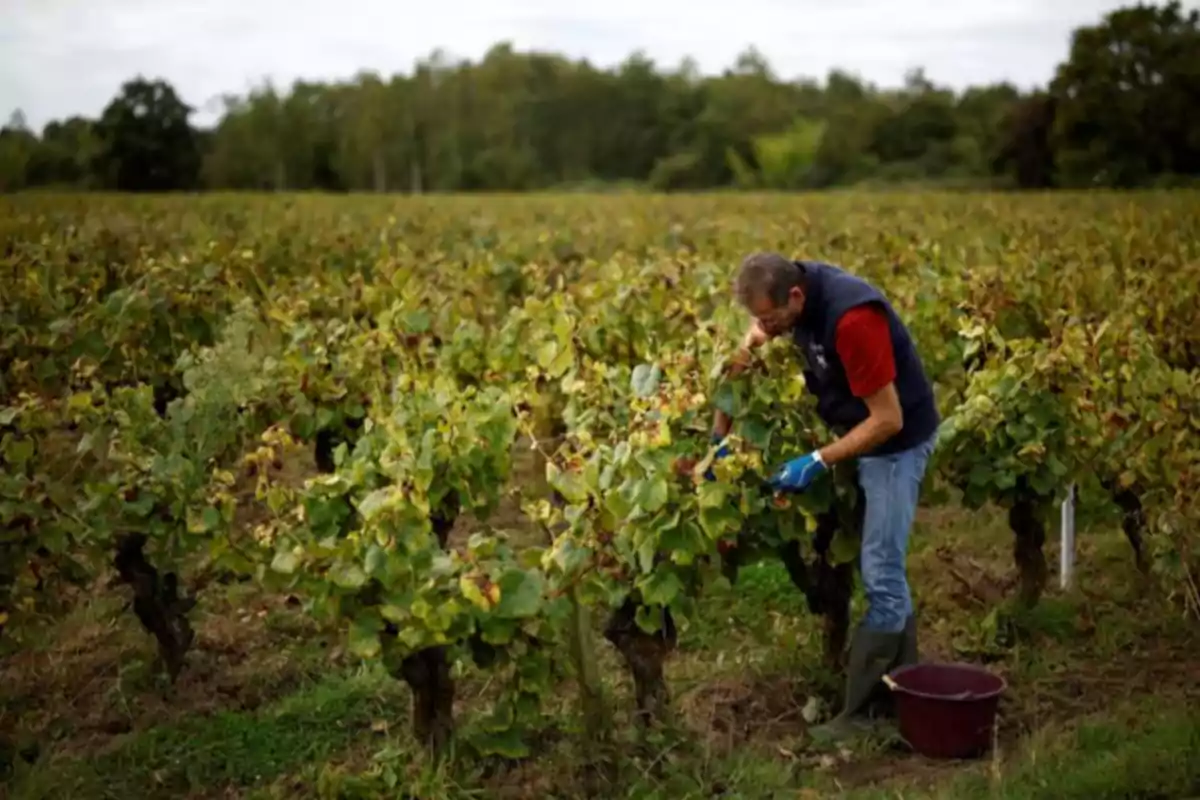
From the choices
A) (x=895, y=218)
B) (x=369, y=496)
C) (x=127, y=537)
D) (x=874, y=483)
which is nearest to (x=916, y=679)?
(x=874, y=483)

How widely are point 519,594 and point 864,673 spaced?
1.51 meters

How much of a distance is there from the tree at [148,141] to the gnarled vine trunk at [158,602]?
32270mm

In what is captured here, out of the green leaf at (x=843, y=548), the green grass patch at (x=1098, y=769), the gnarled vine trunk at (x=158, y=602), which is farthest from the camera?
the gnarled vine trunk at (x=158, y=602)

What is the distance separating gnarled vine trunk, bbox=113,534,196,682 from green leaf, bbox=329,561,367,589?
1.50 meters

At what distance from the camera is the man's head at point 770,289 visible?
161 inches

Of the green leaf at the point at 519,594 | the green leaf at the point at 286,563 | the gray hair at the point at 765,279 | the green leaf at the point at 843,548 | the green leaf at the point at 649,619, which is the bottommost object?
the green leaf at the point at 649,619

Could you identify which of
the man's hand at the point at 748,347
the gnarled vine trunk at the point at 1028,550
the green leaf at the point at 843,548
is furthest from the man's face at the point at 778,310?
the gnarled vine trunk at the point at 1028,550

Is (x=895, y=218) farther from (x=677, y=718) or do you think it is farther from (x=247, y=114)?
(x=247, y=114)

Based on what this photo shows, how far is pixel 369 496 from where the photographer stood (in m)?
3.85

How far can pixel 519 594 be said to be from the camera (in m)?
3.85

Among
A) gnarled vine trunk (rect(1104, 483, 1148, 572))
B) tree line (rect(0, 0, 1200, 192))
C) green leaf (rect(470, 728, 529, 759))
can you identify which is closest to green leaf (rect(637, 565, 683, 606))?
green leaf (rect(470, 728, 529, 759))

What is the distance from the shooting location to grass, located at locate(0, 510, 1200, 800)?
421cm

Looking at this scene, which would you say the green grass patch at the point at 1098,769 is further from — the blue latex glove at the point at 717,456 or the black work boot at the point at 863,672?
the blue latex glove at the point at 717,456

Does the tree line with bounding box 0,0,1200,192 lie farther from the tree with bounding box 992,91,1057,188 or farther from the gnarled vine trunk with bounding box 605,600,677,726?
the gnarled vine trunk with bounding box 605,600,677,726
